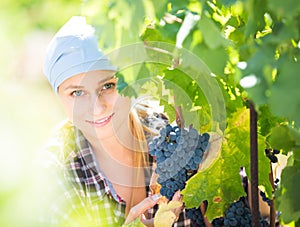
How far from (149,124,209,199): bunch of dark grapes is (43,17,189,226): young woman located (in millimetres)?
368

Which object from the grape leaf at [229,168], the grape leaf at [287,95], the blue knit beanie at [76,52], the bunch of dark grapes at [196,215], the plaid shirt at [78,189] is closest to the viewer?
the grape leaf at [287,95]

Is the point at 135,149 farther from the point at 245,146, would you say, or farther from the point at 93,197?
the point at 245,146

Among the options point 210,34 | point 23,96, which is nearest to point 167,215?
point 210,34

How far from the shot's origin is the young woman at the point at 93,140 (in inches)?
59.2

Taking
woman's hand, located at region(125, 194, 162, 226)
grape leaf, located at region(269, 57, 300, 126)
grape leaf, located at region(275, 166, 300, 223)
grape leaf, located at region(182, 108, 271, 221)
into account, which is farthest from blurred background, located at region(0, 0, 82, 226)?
grape leaf, located at region(269, 57, 300, 126)

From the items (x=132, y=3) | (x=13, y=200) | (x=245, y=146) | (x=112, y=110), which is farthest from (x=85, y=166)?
(x=132, y=3)

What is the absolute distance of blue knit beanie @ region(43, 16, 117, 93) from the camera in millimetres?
1469

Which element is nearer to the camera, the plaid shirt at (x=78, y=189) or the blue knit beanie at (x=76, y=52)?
the blue knit beanie at (x=76, y=52)

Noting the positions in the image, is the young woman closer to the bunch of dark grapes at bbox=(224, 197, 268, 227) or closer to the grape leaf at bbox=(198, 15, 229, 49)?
the bunch of dark grapes at bbox=(224, 197, 268, 227)

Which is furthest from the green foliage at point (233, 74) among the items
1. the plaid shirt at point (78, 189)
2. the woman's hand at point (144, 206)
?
the plaid shirt at point (78, 189)

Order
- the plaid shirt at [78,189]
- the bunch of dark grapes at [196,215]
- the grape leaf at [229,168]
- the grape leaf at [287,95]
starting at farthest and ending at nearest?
the plaid shirt at [78,189] < the bunch of dark grapes at [196,215] < the grape leaf at [229,168] < the grape leaf at [287,95]

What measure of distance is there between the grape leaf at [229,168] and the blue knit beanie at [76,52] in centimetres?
47

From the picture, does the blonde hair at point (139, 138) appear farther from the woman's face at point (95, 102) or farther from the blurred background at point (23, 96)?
the blurred background at point (23, 96)

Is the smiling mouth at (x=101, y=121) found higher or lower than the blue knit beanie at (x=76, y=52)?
lower
